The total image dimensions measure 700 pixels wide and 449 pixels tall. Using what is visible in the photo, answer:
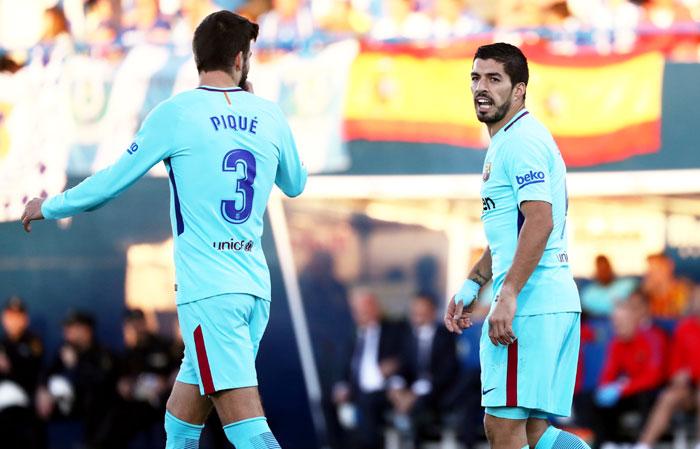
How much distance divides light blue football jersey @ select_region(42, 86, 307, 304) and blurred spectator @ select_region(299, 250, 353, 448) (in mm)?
7545

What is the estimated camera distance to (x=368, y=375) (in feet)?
39.9

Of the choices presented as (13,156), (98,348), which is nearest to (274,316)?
(98,348)

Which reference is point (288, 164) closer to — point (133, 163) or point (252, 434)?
point (133, 163)

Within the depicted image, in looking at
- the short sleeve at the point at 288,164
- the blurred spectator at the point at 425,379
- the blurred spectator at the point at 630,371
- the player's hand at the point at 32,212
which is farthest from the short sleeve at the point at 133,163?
the blurred spectator at the point at 425,379

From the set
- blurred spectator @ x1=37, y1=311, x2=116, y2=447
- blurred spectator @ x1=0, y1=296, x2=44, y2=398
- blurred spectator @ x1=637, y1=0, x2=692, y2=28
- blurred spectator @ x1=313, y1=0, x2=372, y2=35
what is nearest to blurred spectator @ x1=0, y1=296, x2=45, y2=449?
blurred spectator @ x1=0, y1=296, x2=44, y2=398

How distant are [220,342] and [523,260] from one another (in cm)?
120

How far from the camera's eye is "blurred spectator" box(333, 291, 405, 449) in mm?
12008

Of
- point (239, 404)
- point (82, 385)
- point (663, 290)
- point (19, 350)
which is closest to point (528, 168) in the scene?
point (239, 404)

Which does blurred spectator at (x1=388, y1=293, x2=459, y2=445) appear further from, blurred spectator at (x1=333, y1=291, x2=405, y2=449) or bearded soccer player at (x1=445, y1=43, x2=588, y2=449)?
bearded soccer player at (x1=445, y1=43, x2=588, y2=449)

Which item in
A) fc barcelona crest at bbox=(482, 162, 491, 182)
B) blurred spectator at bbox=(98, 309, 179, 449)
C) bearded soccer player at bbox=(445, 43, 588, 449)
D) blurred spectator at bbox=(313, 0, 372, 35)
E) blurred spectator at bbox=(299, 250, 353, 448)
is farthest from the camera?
blurred spectator at bbox=(299, 250, 353, 448)

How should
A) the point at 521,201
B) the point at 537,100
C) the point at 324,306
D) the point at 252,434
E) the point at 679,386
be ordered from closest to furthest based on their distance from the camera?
the point at 252,434 → the point at 521,201 → the point at 679,386 → the point at 537,100 → the point at 324,306

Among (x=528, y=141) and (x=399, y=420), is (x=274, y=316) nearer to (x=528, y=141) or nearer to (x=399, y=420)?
(x=399, y=420)

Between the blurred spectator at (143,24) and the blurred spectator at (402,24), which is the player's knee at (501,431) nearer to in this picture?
the blurred spectator at (402,24)

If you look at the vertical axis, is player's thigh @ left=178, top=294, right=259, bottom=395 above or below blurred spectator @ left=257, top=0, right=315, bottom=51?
below
